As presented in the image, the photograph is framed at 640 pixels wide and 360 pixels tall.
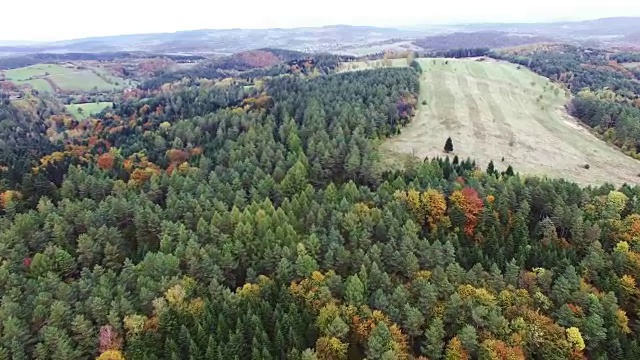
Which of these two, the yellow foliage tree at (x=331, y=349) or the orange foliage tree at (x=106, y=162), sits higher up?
the orange foliage tree at (x=106, y=162)

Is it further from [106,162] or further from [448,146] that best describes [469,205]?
[106,162]

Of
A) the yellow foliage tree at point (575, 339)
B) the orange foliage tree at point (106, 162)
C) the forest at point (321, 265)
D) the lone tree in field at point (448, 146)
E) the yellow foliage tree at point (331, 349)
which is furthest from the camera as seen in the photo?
the orange foliage tree at point (106, 162)

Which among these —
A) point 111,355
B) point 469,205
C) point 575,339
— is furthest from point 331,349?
point 469,205

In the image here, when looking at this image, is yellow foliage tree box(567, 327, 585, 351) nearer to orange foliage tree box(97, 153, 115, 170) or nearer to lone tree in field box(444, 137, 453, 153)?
lone tree in field box(444, 137, 453, 153)

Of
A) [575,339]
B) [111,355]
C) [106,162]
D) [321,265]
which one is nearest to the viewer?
[111,355]

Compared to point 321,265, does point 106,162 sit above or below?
above

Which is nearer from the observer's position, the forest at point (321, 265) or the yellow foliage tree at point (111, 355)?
the yellow foliage tree at point (111, 355)

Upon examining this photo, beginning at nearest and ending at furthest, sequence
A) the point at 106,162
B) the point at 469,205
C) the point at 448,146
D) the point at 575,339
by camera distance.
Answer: the point at 575,339
the point at 469,205
the point at 448,146
the point at 106,162

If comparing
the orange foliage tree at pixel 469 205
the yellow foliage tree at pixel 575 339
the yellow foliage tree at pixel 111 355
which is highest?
the orange foliage tree at pixel 469 205

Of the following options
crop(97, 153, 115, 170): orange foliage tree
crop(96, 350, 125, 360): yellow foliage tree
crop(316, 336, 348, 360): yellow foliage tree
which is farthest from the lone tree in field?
crop(96, 350, 125, 360): yellow foliage tree

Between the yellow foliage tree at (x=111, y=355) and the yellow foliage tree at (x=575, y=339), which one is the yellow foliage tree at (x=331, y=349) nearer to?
the yellow foliage tree at (x=111, y=355)

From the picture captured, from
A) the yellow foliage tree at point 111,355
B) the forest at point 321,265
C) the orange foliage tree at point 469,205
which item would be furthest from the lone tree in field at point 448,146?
the yellow foliage tree at point 111,355
